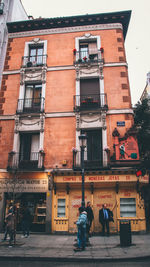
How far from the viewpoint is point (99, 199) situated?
11961mm

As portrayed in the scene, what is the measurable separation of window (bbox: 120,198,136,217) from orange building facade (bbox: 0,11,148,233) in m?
0.06

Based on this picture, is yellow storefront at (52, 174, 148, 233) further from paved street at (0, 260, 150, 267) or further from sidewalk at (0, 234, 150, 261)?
paved street at (0, 260, 150, 267)

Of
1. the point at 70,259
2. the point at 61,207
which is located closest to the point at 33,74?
the point at 61,207

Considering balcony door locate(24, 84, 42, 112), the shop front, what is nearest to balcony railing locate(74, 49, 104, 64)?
balcony door locate(24, 84, 42, 112)

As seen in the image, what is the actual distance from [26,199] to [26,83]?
8518 millimetres

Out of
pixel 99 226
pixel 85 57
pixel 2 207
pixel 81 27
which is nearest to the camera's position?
pixel 99 226

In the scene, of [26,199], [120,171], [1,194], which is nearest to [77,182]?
[120,171]

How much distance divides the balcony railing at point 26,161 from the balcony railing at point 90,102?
4105mm

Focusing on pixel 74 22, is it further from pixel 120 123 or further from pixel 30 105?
pixel 120 123

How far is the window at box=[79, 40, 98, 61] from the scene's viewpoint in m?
15.1

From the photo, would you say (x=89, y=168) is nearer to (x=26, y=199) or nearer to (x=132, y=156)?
(x=132, y=156)

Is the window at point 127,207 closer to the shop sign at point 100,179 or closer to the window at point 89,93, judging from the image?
the shop sign at point 100,179

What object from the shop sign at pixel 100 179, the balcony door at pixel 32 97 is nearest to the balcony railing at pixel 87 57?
the balcony door at pixel 32 97

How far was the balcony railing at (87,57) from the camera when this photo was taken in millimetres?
14625
